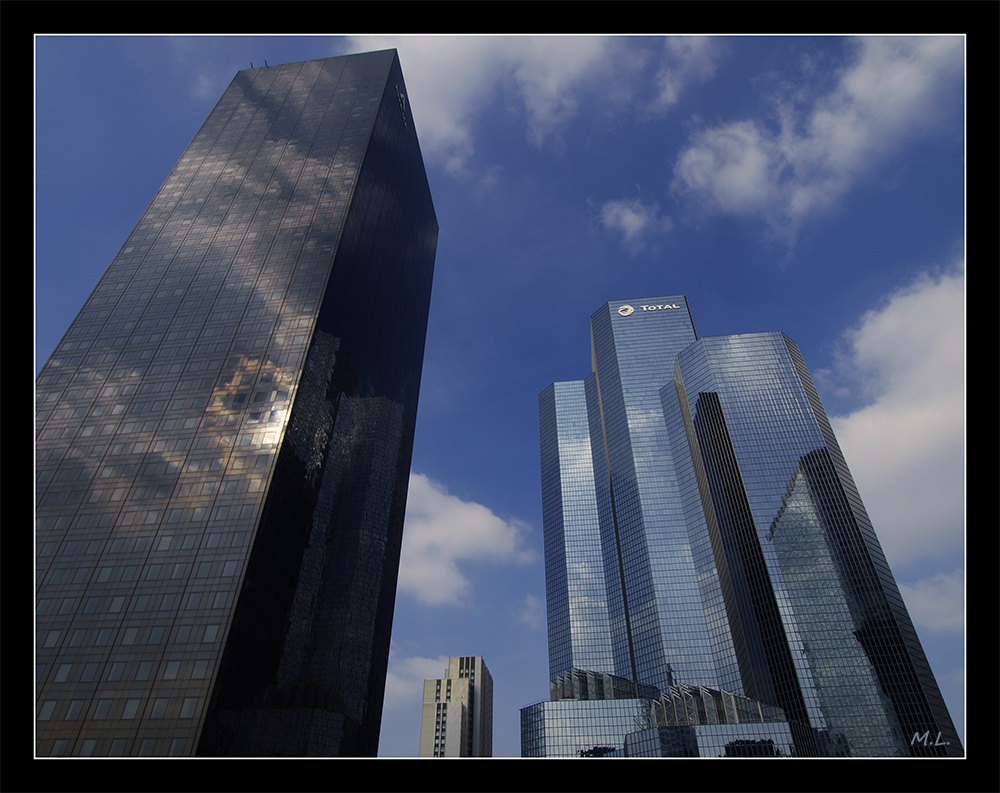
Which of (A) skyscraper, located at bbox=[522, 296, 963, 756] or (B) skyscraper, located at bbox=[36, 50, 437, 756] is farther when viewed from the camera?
(A) skyscraper, located at bbox=[522, 296, 963, 756]

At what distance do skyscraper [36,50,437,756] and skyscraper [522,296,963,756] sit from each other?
80125 millimetres

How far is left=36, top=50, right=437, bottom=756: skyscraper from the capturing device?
66875mm

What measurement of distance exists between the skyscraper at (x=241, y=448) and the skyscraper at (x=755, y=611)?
80.1m

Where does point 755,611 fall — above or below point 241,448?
above

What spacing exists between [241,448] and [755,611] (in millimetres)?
123078

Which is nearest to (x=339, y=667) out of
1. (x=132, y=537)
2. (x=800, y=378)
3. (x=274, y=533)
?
(x=274, y=533)

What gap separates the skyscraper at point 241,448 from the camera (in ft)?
219

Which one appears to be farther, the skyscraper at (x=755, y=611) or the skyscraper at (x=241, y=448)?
the skyscraper at (x=755, y=611)

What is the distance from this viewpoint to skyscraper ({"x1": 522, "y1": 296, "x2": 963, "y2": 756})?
124250 mm

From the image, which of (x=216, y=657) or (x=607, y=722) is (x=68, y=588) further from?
(x=607, y=722)

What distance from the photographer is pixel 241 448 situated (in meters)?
82.9

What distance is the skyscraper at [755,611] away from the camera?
408ft

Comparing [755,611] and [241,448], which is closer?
[241,448]
